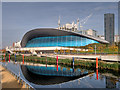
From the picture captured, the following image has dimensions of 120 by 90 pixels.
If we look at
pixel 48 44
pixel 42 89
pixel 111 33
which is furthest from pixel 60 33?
pixel 111 33

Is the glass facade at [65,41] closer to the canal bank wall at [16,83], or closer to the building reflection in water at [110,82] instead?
the building reflection in water at [110,82]

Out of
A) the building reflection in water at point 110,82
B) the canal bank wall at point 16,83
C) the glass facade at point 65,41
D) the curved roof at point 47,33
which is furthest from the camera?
the glass facade at point 65,41

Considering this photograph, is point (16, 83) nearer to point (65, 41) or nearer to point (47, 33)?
point (65, 41)

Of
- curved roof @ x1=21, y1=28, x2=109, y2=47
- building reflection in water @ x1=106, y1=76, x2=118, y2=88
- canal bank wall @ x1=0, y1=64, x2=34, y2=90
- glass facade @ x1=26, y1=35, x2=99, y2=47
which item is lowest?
building reflection in water @ x1=106, y1=76, x2=118, y2=88

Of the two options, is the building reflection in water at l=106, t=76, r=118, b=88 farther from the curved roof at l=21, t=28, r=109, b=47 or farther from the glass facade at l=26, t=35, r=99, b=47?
the glass facade at l=26, t=35, r=99, b=47

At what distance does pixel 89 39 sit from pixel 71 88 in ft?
142

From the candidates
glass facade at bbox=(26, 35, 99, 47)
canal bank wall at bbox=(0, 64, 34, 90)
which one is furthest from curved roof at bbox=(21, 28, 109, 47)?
canal bank wall at bbox=(0, 64, 34, 90)

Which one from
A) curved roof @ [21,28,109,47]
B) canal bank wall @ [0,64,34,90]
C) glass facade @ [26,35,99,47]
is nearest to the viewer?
canal bank wall @ [0,64,34,90]

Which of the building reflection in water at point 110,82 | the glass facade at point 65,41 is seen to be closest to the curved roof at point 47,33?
the glass facade at point 65,41

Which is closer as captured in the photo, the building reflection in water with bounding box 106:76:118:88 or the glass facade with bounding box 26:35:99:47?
the building reflection in water with bounding box 106:76:118:88

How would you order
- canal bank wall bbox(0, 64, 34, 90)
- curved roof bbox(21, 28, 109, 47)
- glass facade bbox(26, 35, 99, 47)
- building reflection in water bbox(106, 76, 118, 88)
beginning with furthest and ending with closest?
glass facade bbox(26, 35, 99, 47) < curved roof bbox(21, 28, 109, 47) < building reflection in water bbox(106, 76, 118, 88) < canal bank wall bbox(0, 64, 34, 90)

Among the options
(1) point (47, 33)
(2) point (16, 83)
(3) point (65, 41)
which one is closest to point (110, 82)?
(2) point (16, 83)

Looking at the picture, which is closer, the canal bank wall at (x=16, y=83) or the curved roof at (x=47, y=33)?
the canal bank wall at (x=16, y=83)

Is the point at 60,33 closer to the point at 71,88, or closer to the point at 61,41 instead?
the point at 61,41
